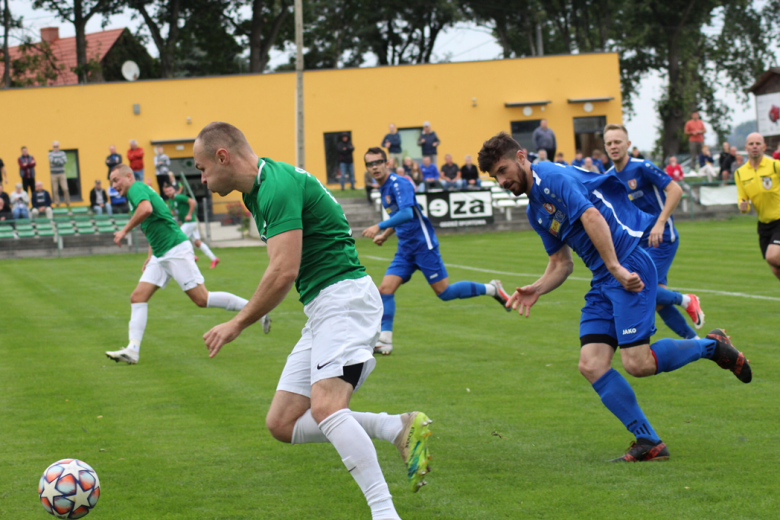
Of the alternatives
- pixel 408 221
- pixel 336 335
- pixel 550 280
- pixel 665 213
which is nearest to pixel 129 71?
pixel 408 221

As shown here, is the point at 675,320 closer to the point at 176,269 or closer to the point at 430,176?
the point at 176,269

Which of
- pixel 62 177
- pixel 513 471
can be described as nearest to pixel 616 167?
pixel 513 471

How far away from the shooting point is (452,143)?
3656 cm

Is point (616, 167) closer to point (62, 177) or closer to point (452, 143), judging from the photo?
point (62, 177)

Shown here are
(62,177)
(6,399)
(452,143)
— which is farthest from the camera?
(452,143)

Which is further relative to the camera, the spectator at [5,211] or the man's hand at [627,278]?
the spectator at [5,211]

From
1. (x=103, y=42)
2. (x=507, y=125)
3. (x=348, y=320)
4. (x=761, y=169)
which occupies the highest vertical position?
(x=103, y=42)

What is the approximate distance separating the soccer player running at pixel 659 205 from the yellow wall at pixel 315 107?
86.8 ft

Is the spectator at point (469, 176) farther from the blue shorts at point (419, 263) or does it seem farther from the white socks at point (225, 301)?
the white socks at point (225, 301)

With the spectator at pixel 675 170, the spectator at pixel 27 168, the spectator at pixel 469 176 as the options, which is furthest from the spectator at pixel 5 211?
the spectator at pixel 675 170

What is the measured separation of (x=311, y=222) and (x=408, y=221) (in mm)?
5272

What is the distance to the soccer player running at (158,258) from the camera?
909 centimetres

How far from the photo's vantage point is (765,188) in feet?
34.1

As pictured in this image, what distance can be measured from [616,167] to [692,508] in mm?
4563
